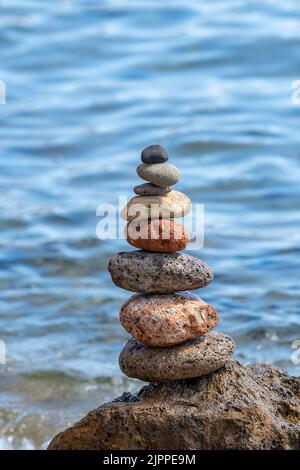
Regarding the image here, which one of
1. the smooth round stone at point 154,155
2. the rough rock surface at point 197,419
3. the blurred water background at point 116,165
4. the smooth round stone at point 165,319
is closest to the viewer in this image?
the rough rock surface at point 197,419

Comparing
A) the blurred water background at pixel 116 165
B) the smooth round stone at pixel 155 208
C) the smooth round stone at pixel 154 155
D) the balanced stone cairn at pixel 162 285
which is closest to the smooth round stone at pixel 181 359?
the balanced stone cairn at pixel 162 285

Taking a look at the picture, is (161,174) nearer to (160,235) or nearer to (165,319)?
A: (160,235)

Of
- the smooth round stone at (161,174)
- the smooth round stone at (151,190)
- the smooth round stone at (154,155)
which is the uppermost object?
the smooth round stone at (154,155)

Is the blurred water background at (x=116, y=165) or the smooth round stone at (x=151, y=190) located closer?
the smooth round stone at (x=151, y=190)

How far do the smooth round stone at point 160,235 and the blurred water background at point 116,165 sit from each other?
7.38 feet

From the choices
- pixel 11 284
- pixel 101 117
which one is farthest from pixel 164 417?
pixel 101 117

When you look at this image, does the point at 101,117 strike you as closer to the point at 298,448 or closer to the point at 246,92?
the point at 246,92

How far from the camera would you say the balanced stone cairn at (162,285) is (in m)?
5.79

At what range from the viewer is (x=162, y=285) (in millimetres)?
5836

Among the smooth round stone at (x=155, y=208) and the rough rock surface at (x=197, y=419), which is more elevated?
the smooth round stone at (x=155, y=208)

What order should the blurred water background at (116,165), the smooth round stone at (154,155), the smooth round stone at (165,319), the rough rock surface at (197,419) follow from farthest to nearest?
the blurred water background at (116,165)
the smooth round stone at (154,155)
the smooth round stone at (165,319)
the rough rock surface at (197,419)

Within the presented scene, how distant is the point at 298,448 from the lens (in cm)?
568

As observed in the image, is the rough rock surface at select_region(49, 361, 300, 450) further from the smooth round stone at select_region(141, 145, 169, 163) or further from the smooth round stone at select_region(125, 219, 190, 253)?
the smooth round stone at select_region(141, 145, 169, 163)

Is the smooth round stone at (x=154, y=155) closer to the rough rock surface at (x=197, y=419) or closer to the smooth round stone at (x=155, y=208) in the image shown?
the smooth round stone at (x=155, y=208)
